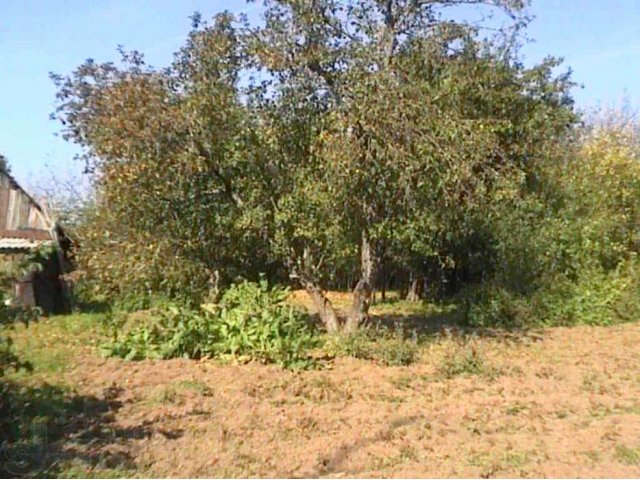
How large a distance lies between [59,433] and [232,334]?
10.4ft

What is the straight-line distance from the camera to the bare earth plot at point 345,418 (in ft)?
15.9

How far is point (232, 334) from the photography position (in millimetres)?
8320

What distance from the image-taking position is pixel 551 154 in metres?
13.8

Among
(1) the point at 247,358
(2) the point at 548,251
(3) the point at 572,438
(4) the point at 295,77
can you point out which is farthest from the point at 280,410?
(2) the point at 548,251

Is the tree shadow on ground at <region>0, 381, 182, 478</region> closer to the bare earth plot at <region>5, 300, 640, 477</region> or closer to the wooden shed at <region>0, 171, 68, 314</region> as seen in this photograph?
the bare earth plot at <region>5, 300, 640, 477</region>

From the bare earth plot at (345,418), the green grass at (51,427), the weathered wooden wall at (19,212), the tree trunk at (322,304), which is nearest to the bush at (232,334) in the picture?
the bare earth plot at (345,418)

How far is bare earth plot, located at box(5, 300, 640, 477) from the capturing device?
4836 mm

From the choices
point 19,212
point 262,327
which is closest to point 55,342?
point 262,327

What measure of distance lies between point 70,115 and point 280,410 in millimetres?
5241

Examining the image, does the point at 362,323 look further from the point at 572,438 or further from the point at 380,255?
the point at 572,438

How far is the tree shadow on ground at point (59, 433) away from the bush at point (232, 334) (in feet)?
5.95

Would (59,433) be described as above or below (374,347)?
below

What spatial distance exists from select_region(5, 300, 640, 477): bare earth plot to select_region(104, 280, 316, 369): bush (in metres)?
0.26

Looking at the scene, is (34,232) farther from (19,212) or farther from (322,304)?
(322,304)
